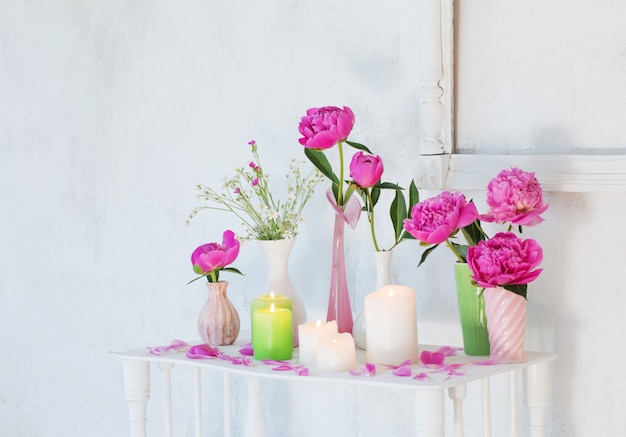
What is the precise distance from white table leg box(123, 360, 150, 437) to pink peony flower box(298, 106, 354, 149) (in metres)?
0.51

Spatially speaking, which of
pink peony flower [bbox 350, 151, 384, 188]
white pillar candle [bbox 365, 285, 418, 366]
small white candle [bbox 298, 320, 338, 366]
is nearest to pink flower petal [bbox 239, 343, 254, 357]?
small white candle [bbox 298, 320, 338, 366]

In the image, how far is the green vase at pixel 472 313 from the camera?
1719mm

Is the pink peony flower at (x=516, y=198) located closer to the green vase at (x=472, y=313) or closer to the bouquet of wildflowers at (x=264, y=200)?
the green vase at (x=472, y=313)

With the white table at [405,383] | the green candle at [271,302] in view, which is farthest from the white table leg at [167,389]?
the green candle at [271,302]

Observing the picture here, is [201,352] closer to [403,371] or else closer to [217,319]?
[217,319]

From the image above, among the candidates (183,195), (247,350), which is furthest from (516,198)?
(183,195)

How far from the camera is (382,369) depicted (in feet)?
5.39

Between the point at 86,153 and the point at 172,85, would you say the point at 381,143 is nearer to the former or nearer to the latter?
the point at 172,85

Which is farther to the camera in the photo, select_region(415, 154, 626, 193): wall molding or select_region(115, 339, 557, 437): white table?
select_region(415, 154, 626, 193): wall molding

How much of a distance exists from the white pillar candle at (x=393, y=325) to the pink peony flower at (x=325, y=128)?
0.27 m

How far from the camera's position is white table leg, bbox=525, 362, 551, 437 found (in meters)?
1.76

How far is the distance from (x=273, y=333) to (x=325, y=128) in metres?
0.36

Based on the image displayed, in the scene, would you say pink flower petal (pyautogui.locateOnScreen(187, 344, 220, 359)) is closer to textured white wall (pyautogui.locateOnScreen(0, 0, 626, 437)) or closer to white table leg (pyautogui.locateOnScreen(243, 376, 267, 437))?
white table leg (pyautogui.locateOnScreen(243, 376, 267, 437))

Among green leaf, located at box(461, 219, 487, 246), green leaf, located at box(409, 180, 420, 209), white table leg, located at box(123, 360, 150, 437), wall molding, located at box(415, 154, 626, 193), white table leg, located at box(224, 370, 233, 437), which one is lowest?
white table leg, located at box(224, 370, 233, 437)
